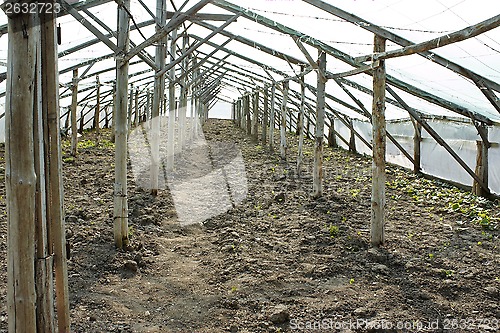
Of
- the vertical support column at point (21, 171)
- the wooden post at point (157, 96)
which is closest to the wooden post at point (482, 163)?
the wooden post at point (157, 96)

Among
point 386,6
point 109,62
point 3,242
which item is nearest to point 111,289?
point 3,242

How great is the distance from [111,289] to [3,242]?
169cm

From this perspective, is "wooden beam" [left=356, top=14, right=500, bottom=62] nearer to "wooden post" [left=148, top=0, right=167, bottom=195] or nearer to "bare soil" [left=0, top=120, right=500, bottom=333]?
"bare soil" [left=0, top=120, right=500, bottom=333]

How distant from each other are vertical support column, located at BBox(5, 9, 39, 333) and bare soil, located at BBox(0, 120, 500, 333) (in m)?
1.30

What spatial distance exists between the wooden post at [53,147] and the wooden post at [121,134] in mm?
2651

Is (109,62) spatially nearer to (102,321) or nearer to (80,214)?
(80,214)

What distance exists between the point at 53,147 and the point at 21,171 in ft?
1.29

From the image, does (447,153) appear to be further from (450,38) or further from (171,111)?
(450,38)

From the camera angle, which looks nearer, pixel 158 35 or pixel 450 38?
pixel 450 38

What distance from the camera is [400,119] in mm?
13781

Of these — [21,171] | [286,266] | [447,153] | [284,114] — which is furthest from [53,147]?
[284,114]

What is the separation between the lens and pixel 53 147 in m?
2.96

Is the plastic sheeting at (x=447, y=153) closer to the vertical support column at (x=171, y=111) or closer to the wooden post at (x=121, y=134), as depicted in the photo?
the vertical support column at (x=171, y=111)

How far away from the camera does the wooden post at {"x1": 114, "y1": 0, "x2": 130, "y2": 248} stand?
224 inches
